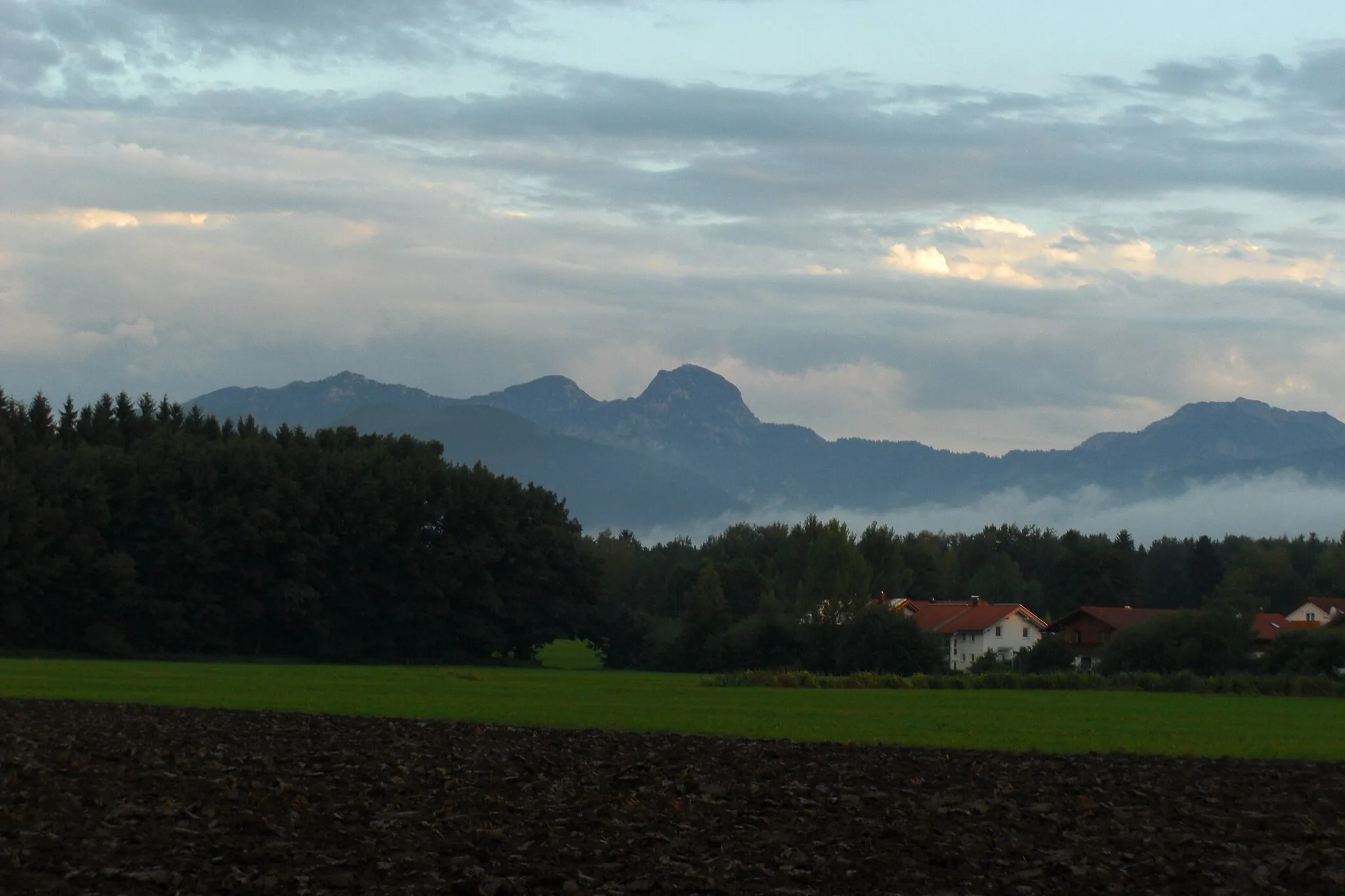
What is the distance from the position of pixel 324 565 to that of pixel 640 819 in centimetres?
9099

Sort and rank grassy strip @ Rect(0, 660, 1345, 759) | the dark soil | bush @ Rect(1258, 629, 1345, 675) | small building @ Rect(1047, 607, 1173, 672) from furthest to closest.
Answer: small building @ Rect(1047, 607, 1173, 672) < bush @ Rect(1258, 629, 1345, 675) < grassy strip @ Rect(0, 660, 1345, 759) < the dark soil

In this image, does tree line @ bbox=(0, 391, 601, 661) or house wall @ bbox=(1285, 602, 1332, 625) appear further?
house wall @ bbox=(1285, 602, 1332, 625)

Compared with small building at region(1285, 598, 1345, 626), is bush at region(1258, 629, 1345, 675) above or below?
below

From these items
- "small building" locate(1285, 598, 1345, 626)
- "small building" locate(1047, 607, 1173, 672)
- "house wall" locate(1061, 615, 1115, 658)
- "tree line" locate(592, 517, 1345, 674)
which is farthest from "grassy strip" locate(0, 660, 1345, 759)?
"small building" locate(1285, 598, 1345, 626)

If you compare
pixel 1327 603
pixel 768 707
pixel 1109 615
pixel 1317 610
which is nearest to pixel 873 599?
pixel 1109 615

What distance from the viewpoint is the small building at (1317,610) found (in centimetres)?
15025

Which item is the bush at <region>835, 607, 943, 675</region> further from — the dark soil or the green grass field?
the dark soil

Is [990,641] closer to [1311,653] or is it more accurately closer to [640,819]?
[1311,653]

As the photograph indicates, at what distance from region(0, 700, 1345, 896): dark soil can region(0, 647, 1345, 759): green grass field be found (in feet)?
17.5

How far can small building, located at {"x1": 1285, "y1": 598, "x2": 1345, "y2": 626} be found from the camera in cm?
15025

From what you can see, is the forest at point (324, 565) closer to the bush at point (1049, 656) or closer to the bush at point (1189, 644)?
the bush at point (1189, 644)

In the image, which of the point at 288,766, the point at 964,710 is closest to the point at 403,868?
the point at 288,766

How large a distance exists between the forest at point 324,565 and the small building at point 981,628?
43.9 feet

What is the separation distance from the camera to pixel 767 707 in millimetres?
54750
